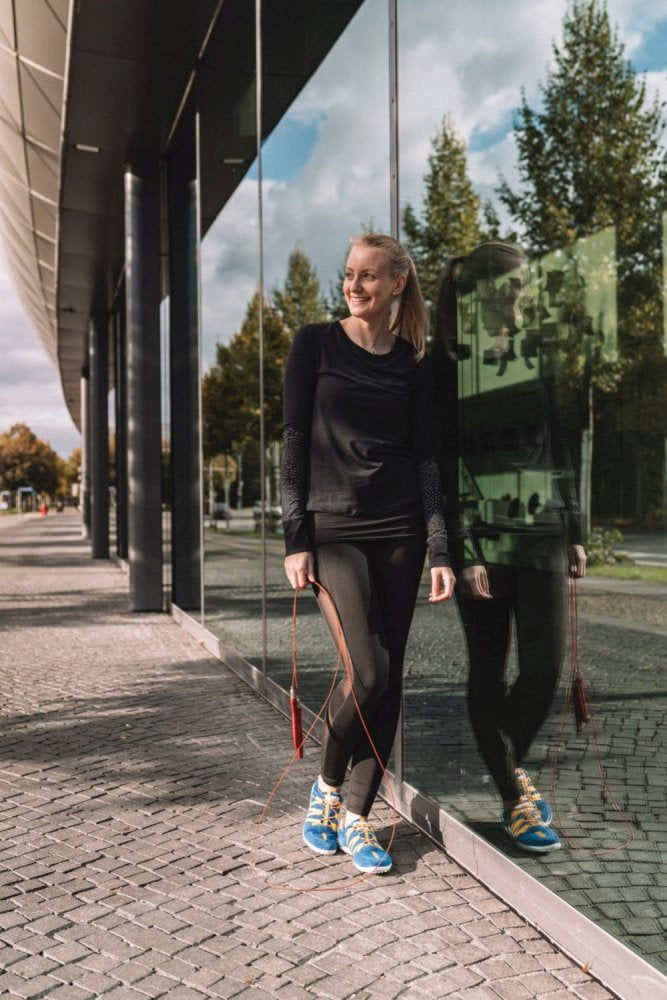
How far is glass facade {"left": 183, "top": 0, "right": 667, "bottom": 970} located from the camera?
236 cm

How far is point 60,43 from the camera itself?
8.01m

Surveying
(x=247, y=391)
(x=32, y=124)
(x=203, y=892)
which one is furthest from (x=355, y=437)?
(x=32, y=124)

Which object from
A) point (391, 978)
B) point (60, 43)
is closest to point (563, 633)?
point (391, 978)

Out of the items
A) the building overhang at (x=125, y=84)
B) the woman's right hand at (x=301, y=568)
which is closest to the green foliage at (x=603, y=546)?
the woman's right hand at (x=301, y=568)

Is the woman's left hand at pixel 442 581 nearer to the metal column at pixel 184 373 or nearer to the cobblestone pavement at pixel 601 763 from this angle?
the cobblestone pavement at pixel 601 763

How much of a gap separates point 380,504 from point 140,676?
433 centimetres

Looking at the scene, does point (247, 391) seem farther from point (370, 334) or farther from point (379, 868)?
Result: point (379, 868)

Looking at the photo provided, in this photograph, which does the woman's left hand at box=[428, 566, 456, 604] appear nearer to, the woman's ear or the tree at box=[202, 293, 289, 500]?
the woman's ear

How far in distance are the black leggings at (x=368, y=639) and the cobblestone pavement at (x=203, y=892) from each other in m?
0.35

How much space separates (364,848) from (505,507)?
1233 millimetres

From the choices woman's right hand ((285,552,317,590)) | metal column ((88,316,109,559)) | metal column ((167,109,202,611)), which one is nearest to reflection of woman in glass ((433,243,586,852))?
woman's right hand ((285,552,317,590))

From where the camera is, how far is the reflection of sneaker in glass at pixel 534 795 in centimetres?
292

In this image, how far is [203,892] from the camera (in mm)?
3221

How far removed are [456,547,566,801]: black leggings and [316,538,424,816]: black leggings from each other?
25 centimetres
